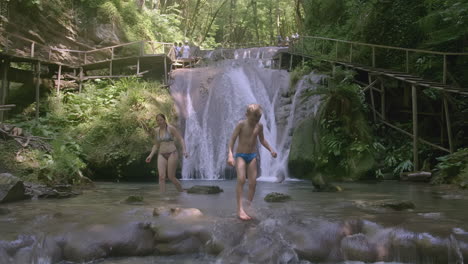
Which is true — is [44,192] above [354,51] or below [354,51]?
below

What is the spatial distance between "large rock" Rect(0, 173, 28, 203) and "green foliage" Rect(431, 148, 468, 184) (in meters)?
9.56

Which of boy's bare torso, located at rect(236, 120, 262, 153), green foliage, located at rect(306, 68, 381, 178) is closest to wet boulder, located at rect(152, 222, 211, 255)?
boy's bare torso, located at rect(236, 120, 262, 153)

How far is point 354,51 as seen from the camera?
712 inches

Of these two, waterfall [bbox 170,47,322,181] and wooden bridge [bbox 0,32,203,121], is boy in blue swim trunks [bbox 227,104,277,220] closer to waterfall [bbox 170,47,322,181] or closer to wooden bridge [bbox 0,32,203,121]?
waterfall [bbox 170,47,322,181]

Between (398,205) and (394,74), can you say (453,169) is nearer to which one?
(394,74)

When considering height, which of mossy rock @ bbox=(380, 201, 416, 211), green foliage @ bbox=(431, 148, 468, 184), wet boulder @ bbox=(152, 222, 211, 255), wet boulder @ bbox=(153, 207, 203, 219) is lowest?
wet boulder @ bbox=(152, 222, 211, 255)

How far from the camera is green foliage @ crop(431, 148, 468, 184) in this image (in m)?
10.5

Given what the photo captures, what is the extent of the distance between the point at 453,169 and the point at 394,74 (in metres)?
3.90

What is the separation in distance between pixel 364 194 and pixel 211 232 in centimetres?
471

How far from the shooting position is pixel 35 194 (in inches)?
332

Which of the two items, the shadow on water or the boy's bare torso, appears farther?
the boy's bare torso

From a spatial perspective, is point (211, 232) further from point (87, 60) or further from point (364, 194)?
point (87, 60)

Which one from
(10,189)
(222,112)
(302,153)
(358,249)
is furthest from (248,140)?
(222,112)

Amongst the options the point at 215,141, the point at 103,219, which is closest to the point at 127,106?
the point at 215,141
